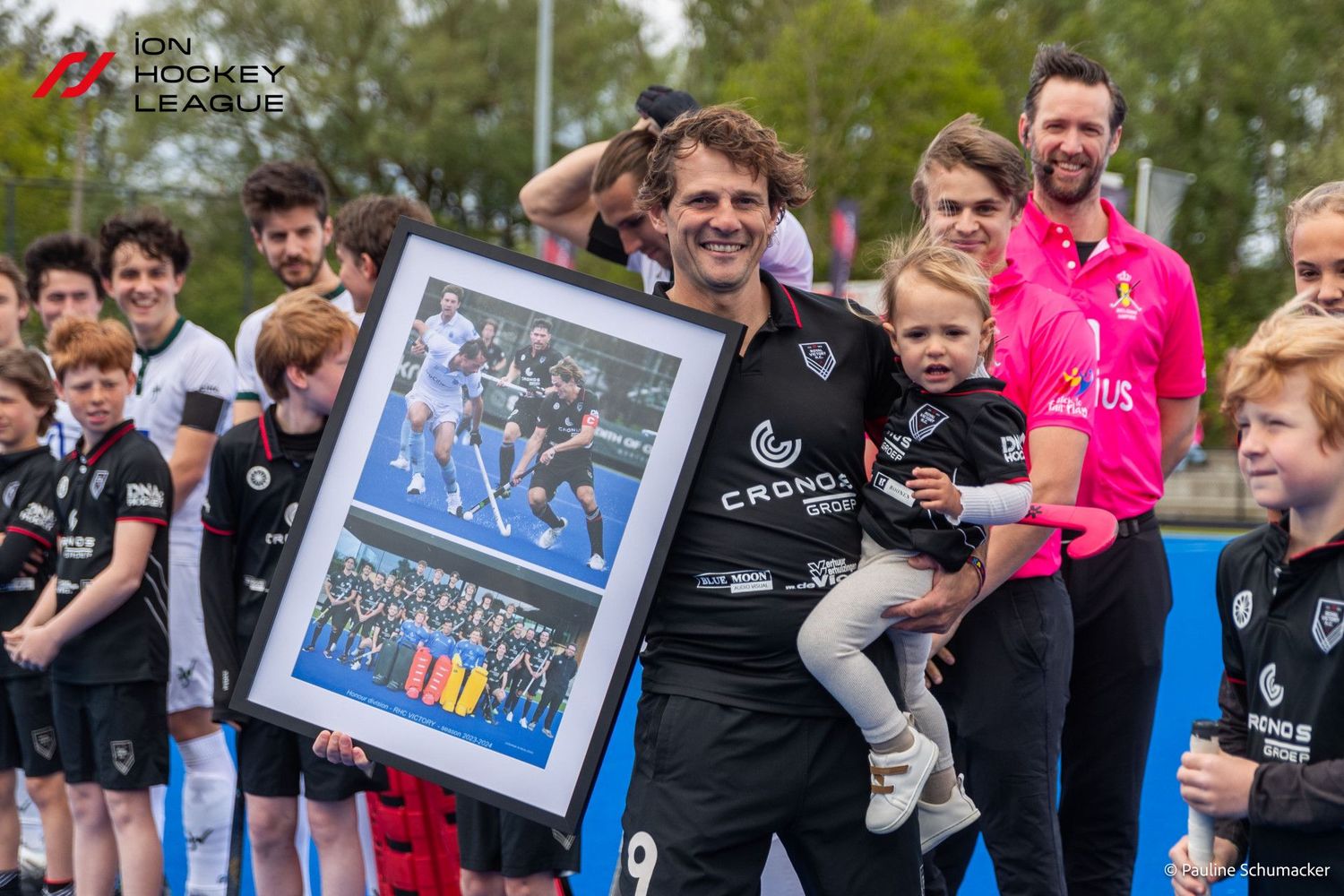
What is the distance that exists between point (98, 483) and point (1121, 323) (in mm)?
3369

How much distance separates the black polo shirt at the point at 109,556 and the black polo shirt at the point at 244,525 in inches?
20.9

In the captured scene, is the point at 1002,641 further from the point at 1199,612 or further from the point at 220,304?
the point at 220,304

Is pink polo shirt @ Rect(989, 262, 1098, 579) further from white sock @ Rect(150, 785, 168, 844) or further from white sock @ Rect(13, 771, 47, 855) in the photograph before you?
white sock @ Rect(13, 771, 47, 855)

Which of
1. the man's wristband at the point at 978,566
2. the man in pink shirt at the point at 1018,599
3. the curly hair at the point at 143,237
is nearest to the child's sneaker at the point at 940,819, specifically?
the man in pink shirt at the point at 1018,599

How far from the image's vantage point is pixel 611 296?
2744mm

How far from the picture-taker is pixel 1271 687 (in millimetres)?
2402

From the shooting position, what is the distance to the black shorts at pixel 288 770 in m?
3.99

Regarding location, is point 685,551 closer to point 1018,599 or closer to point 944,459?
point 944,459

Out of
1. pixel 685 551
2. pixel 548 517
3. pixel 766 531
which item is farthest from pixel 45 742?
pixel 766 531

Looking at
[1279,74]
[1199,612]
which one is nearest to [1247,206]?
[1279,74]

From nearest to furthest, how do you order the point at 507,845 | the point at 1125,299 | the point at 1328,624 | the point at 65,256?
the point at 1328,624 → the point at 507,845 → the point at 1125,299 → the point at 65,256

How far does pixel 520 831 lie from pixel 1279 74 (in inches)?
1186

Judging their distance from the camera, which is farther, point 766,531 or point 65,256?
point 65,256

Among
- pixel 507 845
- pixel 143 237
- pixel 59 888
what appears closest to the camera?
pixel 507 845
